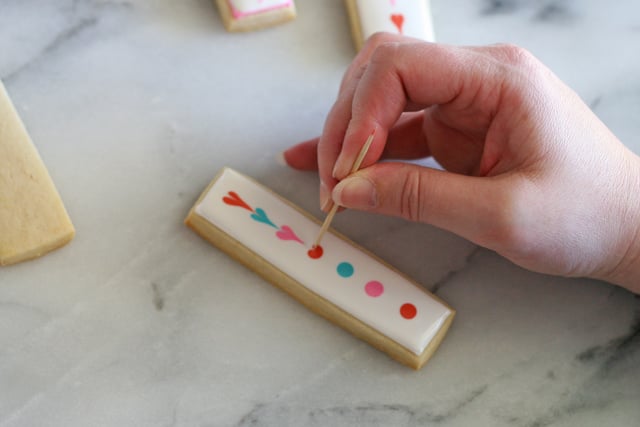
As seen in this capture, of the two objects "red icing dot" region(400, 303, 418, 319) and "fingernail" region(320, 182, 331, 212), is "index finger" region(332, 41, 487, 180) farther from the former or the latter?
"red icing dot" region(400, 303, 418, 319)

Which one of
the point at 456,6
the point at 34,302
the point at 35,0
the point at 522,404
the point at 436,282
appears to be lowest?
the point at 522,404

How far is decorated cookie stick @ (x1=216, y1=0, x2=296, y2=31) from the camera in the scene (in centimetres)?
108

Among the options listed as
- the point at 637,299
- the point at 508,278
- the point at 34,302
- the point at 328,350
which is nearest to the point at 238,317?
the point at 328,350

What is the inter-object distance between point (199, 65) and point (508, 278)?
0.58 metres

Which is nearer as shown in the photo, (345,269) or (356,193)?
(356,193)

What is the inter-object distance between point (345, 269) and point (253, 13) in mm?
442

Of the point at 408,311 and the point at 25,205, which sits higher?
the point at 25,205

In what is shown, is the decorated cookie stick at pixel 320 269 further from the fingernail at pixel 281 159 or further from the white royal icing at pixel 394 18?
the white royal icing at pixel 394 18

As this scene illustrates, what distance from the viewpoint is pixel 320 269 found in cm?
94

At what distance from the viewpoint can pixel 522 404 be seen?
913mm

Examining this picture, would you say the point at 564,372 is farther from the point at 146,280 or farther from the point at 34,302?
the point at 34,302

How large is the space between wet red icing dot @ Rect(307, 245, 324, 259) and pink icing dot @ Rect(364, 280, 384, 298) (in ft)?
0.26

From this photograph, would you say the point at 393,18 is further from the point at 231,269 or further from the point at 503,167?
the point at 231,269

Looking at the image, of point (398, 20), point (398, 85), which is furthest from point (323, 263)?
point (398, 20)
